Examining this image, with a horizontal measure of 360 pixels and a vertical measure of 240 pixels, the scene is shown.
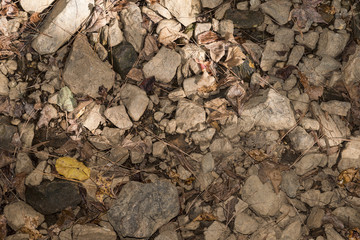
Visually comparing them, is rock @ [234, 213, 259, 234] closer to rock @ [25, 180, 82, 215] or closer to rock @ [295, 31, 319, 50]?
rock @ [25, 180, 82, 215]

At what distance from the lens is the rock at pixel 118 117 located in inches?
102

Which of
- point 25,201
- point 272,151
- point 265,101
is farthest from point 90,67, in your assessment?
point 272,151

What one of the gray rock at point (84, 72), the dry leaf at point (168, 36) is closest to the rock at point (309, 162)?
the dry leaf at point (168, 36)

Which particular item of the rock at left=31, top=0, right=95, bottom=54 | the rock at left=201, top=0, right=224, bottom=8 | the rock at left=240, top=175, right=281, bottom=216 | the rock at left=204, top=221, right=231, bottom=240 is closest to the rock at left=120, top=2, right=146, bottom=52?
the rock at left=31, top=0, right=95, bottom=54

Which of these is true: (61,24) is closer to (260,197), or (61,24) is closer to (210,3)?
(210,3)

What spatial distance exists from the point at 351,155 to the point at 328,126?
0.29m

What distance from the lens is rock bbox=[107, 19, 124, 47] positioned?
269 cm

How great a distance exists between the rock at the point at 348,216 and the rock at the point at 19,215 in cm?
232

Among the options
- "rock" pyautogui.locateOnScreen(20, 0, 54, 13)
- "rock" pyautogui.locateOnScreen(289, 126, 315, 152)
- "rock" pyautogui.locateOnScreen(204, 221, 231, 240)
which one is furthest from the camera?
"rock" pyautogui.locateOnScreen(20, 0, 54, 13)

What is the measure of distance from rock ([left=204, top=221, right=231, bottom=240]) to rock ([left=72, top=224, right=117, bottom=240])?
709 mm

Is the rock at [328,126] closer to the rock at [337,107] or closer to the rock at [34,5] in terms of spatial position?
the rock at [337,107]

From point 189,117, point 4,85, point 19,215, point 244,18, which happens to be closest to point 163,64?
point 189,117

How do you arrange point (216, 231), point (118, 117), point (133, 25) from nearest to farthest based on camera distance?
point (216, 231)
point (118, 117)
point (133, 25)

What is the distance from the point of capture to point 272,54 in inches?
108
